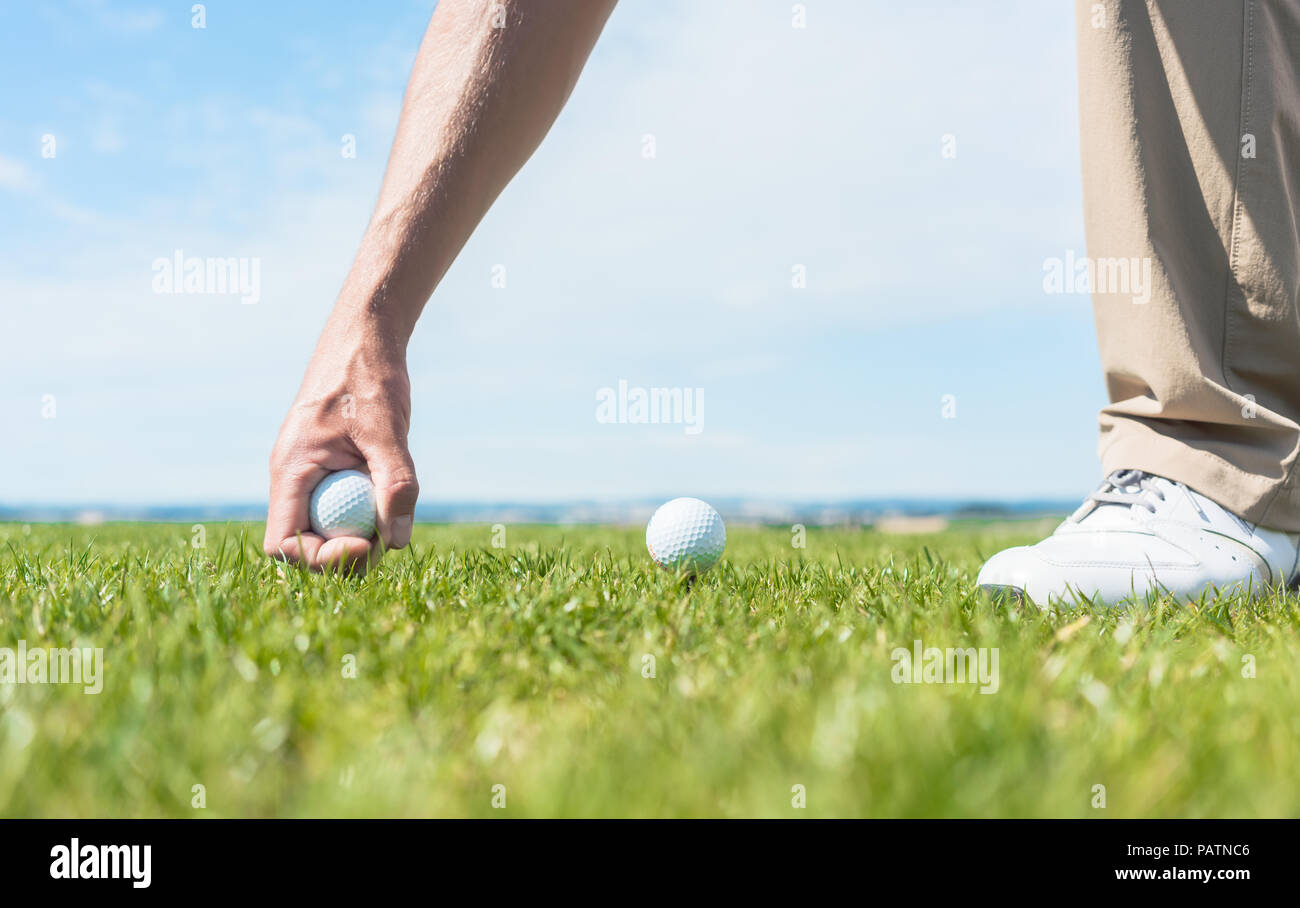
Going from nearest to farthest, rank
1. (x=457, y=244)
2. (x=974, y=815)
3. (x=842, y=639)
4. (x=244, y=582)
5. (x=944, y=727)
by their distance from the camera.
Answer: (x=974, y=815)
(x=944, y=727)
(x=842, y=639)
(x=244, y=582)
(x=457, y=244)

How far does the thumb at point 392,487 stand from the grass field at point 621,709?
1.10 feet

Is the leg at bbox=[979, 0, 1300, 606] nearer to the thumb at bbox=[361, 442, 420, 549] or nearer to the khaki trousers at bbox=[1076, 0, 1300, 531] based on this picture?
the khaki trousers at bbox=[1076, 0, 1300, 531]

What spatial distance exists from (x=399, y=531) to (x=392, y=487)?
0.16 metres

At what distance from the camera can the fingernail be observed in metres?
2.69

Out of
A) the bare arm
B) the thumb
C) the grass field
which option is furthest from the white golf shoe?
the bare arm

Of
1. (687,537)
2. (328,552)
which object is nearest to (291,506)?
(328,552)

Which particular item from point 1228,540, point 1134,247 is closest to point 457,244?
point 1134,247

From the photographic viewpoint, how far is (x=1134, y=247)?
281 cm

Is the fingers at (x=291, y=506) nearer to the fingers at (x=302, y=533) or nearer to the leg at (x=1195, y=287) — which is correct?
the fingers at (x=302, y=533)

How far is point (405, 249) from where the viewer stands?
2736 mm

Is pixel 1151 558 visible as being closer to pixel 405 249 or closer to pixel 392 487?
pixel 392 487

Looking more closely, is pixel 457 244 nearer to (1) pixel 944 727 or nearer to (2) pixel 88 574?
(2) pixel 88 574

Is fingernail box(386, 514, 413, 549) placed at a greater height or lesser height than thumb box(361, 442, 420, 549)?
lesser
